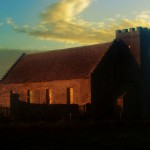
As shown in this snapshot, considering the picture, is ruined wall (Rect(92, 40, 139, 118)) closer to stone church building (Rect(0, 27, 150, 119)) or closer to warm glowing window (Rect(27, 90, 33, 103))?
stone church building (Rect(0, 27, 150, 119))

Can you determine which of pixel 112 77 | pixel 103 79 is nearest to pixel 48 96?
pixel 103 79

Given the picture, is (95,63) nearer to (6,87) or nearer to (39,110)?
(39,110)

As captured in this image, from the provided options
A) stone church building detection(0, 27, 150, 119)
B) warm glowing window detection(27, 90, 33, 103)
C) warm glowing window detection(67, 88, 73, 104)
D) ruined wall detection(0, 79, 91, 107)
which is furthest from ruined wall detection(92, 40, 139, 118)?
warm glowing window detection(27, 90, 33, 103)

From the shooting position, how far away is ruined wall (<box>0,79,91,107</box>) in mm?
45875

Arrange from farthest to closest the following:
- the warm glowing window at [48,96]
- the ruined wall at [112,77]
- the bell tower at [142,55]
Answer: the warm glowing window at [48,96]
the bell tower at [142,55]
the ruined wall at [112,77]

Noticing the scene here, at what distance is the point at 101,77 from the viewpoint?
46031mm

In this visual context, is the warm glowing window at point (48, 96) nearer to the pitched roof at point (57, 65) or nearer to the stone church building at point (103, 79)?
the stone church building at point (103, 79)

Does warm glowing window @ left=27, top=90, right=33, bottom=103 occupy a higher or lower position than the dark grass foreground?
higher

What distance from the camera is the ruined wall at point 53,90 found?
45.9 metres

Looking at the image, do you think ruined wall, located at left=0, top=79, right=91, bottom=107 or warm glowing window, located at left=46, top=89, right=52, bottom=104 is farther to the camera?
warm glowing window, located at left=46, top=89, right=52, bottom=104

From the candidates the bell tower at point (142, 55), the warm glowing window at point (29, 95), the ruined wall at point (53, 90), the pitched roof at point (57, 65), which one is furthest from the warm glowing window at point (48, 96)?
the bell tower at point (142, 55)

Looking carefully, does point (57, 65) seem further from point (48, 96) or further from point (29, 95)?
point (29, 95)

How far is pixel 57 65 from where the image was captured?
171 ft

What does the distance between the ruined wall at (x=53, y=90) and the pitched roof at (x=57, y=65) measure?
0.63m
